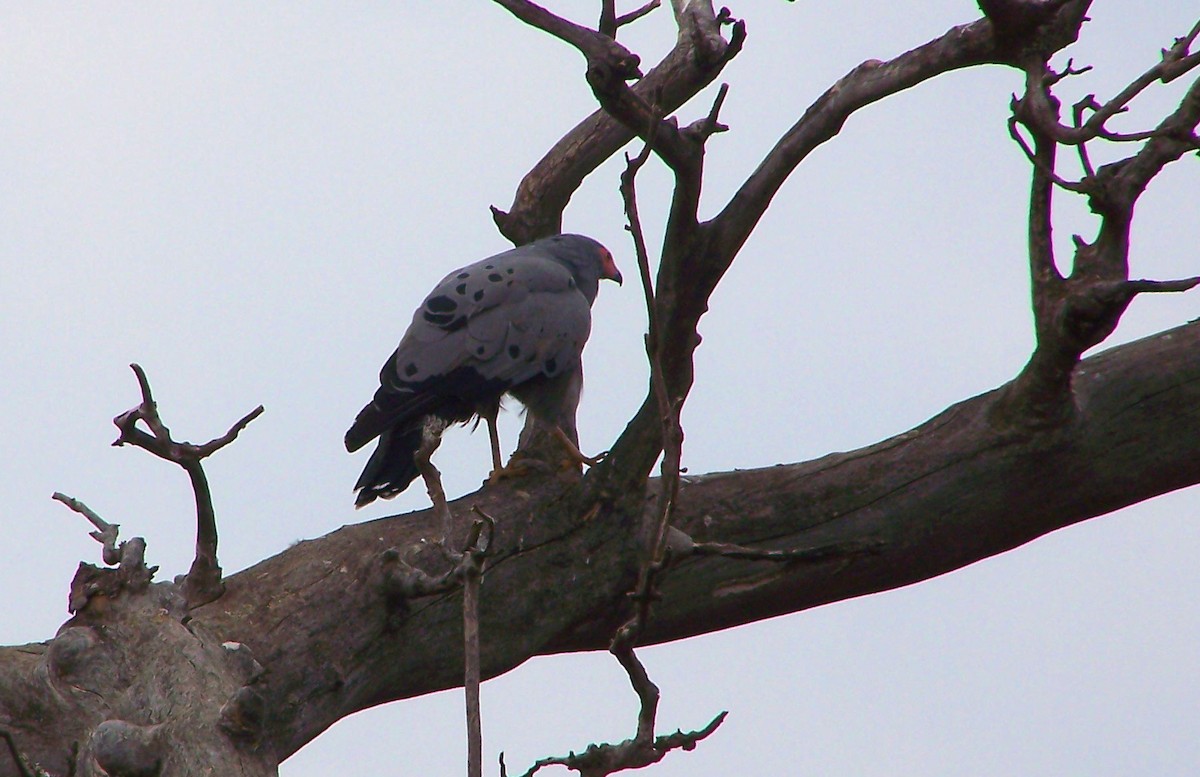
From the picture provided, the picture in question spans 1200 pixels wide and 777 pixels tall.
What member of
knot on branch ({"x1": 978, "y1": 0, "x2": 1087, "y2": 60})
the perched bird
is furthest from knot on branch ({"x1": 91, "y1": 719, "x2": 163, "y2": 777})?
knot on branch ({"x1": 978, "y1": 0, "x2": 1087, "y2": 60})

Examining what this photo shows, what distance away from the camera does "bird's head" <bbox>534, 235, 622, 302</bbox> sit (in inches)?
216

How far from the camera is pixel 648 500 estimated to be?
3.95 m

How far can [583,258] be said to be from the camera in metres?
5.62

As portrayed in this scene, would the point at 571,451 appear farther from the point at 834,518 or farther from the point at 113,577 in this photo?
the point at 113,577

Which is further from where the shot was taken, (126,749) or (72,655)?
(72,655)

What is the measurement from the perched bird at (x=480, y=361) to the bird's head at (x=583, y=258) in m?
0.15

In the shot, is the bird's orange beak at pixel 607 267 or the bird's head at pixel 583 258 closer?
the bird's head at pixel 583 258

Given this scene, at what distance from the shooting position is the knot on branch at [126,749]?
2.83 meters

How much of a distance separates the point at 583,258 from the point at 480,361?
2.94 feet

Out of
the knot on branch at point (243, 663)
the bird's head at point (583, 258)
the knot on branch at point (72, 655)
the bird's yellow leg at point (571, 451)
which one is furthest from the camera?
the bird's head at point (583, 258)

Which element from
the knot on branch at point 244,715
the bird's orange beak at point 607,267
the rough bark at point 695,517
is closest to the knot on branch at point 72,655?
the rough bark at point 695,517

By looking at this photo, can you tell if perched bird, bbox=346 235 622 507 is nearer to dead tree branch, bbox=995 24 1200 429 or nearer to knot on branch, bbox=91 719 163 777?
dead tree branch, bbox=995 24 1200 429

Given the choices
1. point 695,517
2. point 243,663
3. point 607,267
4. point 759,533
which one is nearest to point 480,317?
point 607,267

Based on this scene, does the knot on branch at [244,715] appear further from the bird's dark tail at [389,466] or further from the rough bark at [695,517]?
the bird's dark tail at [389,466]
